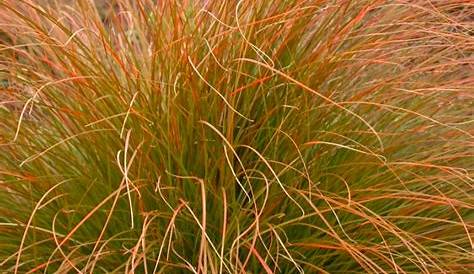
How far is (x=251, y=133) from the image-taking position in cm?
194

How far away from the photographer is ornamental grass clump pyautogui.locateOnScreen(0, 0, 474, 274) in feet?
6.02

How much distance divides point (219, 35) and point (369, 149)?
1.44 ft

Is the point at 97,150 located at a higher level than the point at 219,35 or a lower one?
lower

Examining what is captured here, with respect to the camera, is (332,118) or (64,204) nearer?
Result: (64,204)

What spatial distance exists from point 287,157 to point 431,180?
364 millimetres

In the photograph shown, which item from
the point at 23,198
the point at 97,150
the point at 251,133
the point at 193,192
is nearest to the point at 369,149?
the point at 251,133

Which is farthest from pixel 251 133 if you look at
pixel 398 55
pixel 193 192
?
pixel 398 55

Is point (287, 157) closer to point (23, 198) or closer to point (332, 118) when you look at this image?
point (332, 118)

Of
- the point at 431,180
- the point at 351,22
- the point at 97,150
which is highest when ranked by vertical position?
the point at 351,22

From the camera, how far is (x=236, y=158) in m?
1.96

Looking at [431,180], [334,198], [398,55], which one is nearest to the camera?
[334,198]

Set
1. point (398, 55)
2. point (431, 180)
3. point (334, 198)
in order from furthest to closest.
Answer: point (398, 55) → point (431, 180) → point (334, 198)

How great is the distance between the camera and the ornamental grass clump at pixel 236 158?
72.2 inches

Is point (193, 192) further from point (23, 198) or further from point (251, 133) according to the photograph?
point (23, 198)
